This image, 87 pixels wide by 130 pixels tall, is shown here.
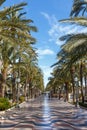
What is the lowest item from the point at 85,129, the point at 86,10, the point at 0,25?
the point at 85,129

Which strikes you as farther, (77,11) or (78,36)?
(77,11)

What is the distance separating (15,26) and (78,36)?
4.90 meters

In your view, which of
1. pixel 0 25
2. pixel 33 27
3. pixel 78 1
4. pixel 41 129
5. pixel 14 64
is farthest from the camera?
pixel 14 64

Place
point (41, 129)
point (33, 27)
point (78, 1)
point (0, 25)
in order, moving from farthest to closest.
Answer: point (33, 27) < point (78, 1) < point (0, 25) < point (41, 129)

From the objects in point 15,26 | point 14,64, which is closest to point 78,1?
point 15,26

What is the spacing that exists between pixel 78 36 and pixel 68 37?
1.44 m

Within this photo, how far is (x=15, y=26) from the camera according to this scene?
25.0 meters

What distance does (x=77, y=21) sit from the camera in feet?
82.6

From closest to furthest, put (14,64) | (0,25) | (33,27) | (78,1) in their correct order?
1. (0,25)
2. (78,1)
3. (33,27)
4. (14,64)

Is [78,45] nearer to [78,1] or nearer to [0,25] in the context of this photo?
[78,1]

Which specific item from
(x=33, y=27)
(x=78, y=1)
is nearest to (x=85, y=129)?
(x=78, y=1)

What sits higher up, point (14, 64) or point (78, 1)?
point (78, 1)

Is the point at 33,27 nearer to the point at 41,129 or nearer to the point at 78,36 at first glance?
the point at 78,36

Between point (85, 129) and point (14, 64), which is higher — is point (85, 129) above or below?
below
